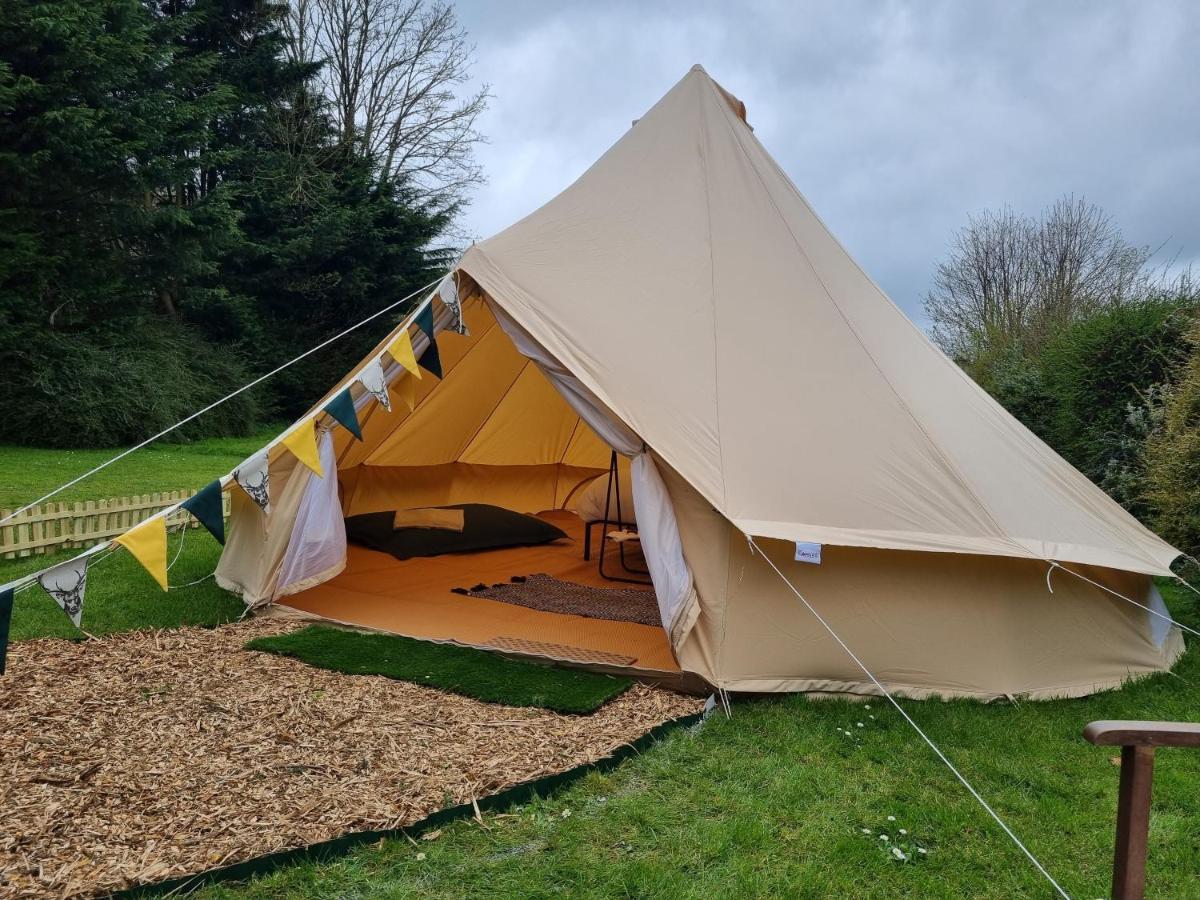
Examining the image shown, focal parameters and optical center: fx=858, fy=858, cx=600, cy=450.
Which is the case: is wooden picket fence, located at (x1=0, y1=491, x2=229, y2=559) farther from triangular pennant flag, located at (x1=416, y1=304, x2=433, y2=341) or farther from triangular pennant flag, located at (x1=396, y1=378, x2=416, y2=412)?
triangular pennant flag, located at (x1=416, y1=304, x2=433, y2=341)

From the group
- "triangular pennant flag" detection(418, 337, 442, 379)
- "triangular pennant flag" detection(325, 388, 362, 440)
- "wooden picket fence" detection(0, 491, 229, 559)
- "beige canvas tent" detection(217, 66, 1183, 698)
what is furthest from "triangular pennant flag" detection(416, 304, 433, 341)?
"wooden picket fence" detection(0, 491, 229, 559)

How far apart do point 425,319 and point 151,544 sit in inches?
67.4

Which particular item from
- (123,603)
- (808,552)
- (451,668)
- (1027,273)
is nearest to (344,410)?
(451,668)

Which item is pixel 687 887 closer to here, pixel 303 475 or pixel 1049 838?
pixel 1049 838

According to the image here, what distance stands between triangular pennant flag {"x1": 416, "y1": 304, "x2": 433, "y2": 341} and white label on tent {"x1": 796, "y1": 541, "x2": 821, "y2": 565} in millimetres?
2083

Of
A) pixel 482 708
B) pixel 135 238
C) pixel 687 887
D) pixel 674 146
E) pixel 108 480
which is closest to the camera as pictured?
pixel 687 887

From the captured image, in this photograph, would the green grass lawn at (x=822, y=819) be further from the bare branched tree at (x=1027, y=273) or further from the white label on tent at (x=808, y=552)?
the bare branched tree at (x=1027, y=273)

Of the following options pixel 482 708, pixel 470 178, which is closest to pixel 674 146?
pixel 482 708

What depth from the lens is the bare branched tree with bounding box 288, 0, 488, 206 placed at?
17625mm

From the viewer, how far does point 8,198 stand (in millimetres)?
11258

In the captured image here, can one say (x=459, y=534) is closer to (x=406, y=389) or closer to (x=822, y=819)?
(x=406, y=389)

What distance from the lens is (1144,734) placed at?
163 cm

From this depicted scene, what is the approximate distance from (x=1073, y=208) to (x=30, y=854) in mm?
16262

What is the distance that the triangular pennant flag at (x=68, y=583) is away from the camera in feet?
8.88
